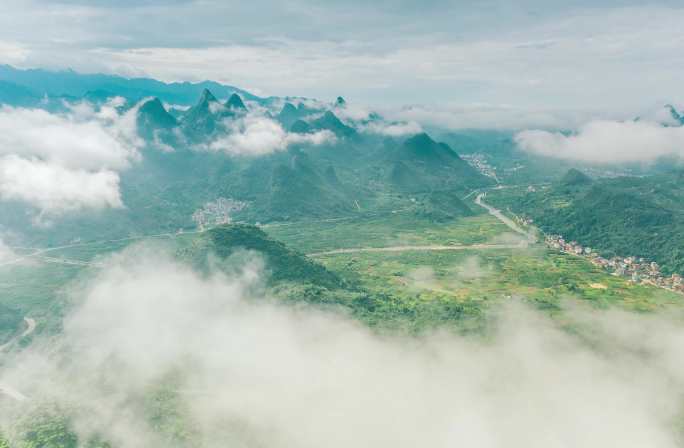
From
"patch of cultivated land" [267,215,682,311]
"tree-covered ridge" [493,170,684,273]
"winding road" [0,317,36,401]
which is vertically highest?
"tree-covered ridge" [493,170,684,273]

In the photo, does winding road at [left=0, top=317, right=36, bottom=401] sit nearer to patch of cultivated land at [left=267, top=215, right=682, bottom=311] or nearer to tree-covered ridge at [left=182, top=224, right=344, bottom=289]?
tree-covered ridge at [left=182, top=224, right=344, bottom=289]

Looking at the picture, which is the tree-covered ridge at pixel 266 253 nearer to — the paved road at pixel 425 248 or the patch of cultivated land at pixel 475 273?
the patch of cultivated land at pixel 475 273

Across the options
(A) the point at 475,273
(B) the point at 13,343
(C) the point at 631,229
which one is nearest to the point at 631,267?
(C) the point at 631,229

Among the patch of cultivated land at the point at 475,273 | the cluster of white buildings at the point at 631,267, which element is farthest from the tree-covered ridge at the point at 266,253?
the cluster of white buildings at the point at 631,267

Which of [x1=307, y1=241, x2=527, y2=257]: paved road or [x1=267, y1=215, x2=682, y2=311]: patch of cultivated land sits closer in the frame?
[x1=267, y1=215, x2=682, y2=311]: patch of cultivated land

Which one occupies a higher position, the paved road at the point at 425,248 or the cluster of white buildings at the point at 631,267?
the cluster of white buildings at the point at 631,267

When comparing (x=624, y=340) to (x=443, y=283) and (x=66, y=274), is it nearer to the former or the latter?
(x=443, y=283)

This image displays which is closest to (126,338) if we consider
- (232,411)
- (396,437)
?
(232,411)

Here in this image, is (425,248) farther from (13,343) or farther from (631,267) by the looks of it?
(13,343)

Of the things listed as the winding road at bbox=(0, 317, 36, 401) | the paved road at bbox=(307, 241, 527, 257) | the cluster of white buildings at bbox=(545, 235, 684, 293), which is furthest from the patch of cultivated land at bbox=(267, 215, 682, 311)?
the winding road at bbox=(0, 317, 36, 401)

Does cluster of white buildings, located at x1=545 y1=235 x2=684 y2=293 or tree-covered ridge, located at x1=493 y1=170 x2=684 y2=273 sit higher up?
tree-covered ridge, located at x1=493 y1=170 x2=684 y2=273
